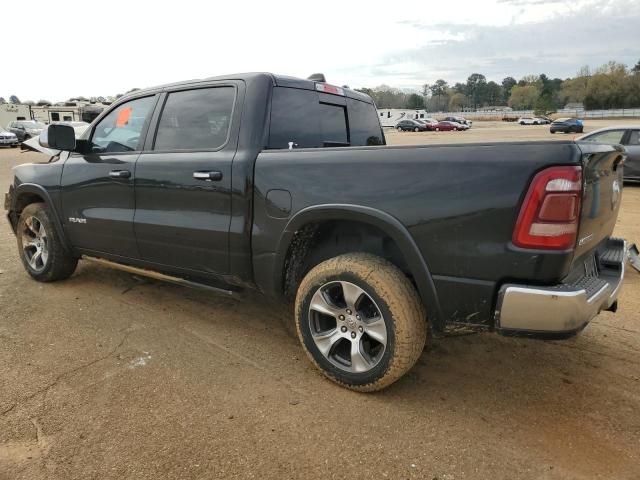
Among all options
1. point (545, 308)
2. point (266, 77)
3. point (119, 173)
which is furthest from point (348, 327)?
point (119, 173)

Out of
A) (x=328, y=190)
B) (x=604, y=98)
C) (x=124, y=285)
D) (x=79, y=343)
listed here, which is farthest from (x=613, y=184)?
(x=604, y=98)

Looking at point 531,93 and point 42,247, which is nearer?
point 42,247

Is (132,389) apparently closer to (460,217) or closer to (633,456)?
(460,217)

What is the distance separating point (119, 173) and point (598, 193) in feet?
10.8

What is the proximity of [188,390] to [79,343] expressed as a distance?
115 centimetres

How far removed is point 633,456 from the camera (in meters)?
2.45

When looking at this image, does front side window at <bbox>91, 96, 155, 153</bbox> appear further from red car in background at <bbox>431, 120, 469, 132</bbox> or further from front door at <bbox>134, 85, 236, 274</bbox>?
red car in background at <bbox>431, 120, 469, 132</bbox>

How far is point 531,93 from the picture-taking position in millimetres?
126750

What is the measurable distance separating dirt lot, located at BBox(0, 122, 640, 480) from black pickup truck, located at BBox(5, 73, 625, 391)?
0.35m

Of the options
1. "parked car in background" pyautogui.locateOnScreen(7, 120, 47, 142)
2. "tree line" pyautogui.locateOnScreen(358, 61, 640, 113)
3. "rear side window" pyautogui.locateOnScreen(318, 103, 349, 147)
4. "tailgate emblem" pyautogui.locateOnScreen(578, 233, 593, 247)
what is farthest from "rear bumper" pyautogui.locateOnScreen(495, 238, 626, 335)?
"tree line" pyautogui.locateOnScreen(358, 61, 640, 113)

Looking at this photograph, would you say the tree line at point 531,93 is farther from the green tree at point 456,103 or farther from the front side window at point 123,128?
the front side window at point 123,128

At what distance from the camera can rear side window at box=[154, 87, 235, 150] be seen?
3525 millimetres

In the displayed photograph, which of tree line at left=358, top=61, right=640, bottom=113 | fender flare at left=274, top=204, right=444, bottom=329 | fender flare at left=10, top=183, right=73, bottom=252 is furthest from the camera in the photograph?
tree line at left=358, top=61, right=640, bottom=113

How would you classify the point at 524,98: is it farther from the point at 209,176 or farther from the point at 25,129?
the point at 209,176
